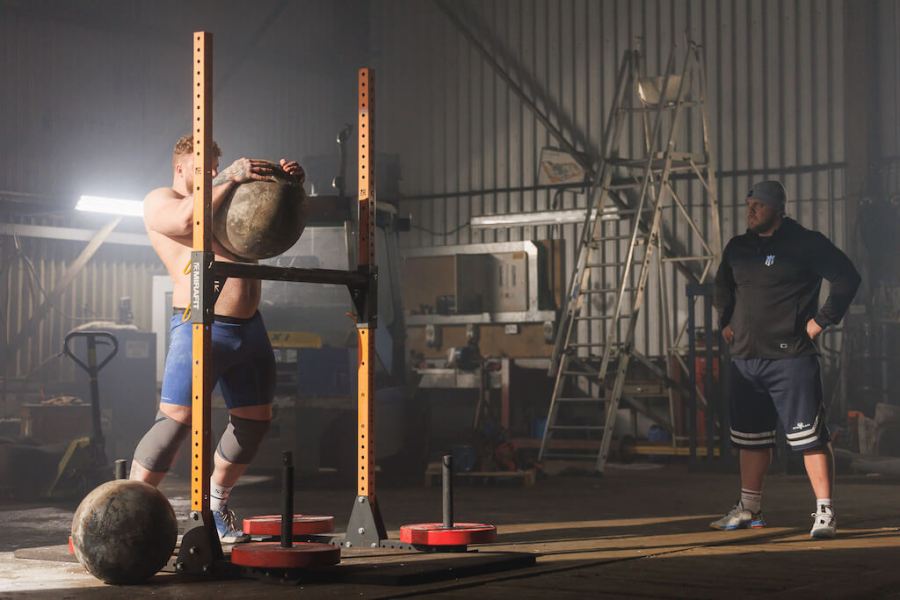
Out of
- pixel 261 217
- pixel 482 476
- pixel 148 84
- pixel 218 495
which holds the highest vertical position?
pixel 148 84

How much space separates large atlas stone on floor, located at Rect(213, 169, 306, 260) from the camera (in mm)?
4848

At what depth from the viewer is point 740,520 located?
256 inches

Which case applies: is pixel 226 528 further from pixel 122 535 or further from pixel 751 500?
pixel 751 500

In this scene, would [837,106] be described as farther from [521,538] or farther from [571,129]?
[521,538]

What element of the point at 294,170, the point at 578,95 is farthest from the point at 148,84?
the point at 294,170

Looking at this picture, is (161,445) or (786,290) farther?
(786,290)

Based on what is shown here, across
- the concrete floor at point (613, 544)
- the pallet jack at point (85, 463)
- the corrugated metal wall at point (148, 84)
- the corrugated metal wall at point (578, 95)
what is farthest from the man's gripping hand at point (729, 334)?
the corrugated metal wall at point (148, 84)

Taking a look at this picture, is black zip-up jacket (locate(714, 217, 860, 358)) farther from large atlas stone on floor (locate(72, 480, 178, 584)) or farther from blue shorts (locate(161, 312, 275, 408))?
large atlas stone on floor (locate(72, 480, 178, 584))

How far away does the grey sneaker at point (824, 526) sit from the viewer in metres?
6.04

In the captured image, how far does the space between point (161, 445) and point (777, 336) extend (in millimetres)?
3082

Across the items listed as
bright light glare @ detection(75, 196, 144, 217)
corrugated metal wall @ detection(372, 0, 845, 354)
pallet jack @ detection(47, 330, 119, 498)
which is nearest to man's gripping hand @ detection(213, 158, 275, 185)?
pallet jack @ detection(47, 330, 119, 498)

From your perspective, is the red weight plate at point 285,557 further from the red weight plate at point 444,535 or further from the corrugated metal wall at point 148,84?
the corrugated metal wall at point 148,84

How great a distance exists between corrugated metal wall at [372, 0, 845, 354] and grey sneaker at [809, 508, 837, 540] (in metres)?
10.0

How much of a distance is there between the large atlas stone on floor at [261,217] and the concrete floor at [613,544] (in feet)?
4.15
